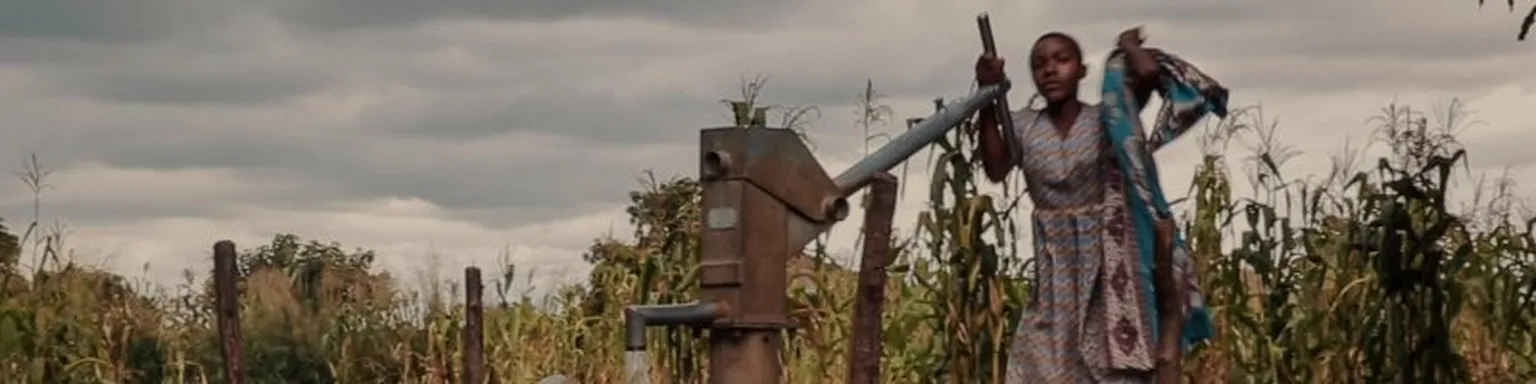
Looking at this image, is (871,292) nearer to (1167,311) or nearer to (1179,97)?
(1167,311)

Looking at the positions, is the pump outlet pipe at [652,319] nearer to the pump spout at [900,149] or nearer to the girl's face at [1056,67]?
the pump spout at [900,149]

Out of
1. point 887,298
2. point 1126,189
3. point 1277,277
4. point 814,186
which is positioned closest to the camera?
point 814,186

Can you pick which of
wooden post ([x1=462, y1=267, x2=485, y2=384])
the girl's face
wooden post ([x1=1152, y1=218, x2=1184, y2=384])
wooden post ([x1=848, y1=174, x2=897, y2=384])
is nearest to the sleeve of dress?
the girl's face

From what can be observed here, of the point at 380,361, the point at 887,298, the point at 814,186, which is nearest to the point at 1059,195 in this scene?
the point at 814,186

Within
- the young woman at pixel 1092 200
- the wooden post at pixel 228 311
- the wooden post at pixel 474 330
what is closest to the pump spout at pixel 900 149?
the young woman at pixel 1092 200

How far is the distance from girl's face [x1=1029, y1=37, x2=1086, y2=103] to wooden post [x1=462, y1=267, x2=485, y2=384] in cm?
157

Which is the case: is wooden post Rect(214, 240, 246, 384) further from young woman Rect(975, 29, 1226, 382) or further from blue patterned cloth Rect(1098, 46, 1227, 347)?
blue patterned cloth Rect(1098, 46, 1227, 347)

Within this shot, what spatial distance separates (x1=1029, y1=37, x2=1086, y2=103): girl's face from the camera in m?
4.98

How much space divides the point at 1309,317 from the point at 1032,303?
4.45 ft

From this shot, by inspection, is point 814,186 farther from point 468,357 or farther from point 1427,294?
point 1427,294

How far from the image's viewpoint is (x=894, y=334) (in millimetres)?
6906

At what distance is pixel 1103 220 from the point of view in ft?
16.6

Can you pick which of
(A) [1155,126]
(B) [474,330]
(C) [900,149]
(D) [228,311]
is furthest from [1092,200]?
(D) [228,311]

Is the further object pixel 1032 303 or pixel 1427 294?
pixel 1427 294
